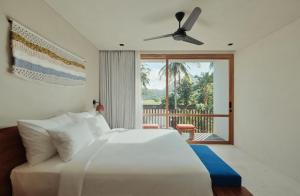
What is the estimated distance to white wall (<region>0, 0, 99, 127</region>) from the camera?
5.44 feet

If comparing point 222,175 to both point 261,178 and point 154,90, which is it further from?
point 154,90

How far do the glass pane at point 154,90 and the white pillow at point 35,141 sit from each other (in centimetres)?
327

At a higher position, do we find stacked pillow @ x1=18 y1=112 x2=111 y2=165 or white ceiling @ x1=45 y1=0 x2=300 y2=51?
white ceiling @ x1=45 y1=0 x2=300 y2=51

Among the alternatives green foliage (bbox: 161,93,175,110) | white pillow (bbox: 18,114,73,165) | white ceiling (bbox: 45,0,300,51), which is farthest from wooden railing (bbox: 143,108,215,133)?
white pillow (bbox: 18,114,73,165)

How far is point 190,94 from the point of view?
16.4 feet

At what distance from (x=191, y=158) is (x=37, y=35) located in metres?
2.24

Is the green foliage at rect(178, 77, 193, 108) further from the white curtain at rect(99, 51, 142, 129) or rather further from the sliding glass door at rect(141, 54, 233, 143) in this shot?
the white curtain at rect(99, 51, 142, 129)

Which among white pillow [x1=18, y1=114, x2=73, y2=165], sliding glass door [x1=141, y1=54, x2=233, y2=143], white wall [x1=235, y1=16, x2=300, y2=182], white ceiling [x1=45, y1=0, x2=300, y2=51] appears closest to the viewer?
white pillow [x1=18, y1=114, x2=73, y2=165]

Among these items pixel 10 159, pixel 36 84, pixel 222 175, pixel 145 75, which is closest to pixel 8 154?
pixel 10 159

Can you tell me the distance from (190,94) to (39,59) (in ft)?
12.6

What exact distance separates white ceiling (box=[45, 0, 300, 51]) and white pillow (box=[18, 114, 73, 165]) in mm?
1576

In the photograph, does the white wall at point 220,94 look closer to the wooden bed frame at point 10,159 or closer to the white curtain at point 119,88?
the white curtain at point 119,88

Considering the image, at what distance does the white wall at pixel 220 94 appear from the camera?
4953 millimetres

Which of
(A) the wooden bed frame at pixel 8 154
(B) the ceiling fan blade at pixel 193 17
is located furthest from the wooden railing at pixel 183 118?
(A) the wooden bed frame at pixel 8 154
